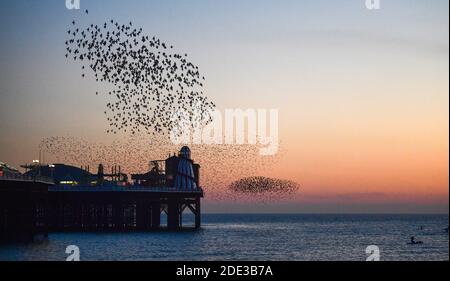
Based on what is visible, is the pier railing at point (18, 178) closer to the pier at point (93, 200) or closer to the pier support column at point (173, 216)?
the pier at point (93, 200)

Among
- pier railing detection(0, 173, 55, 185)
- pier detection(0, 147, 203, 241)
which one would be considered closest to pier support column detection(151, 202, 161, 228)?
pier detection(0, 147, 203, 241)

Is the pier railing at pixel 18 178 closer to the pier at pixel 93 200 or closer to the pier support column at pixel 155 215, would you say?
the pier at pixel 93 200

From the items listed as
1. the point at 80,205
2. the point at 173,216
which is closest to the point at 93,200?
the point at 80,205

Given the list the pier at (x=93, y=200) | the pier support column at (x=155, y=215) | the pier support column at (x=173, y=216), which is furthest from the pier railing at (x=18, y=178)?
the pier support column at (x=155, y=215)

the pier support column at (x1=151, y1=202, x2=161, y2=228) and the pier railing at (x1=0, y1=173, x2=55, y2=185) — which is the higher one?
the pier railing at (x1=0, y1=173, x2=55, y2=185)

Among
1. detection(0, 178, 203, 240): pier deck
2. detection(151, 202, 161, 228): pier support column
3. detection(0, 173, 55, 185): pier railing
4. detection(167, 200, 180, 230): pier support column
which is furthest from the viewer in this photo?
detection(151, 202, 161, 228): pier support column

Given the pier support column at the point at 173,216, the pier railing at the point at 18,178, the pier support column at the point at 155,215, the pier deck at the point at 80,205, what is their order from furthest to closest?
the pier support column at the point at 155,215
the pier support column at the point at 173,216
the pier deck at the point at 80,205
the pier railing at the point at 18,178

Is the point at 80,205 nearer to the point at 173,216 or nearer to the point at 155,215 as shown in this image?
the point at 173,216

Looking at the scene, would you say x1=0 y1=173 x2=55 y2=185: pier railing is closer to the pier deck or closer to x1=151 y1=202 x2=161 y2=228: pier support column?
the pier deck

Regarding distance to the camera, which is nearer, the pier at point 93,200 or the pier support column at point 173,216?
the pier at point 93,200

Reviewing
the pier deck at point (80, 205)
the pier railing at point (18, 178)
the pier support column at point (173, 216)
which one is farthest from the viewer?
the pier support column at point (173, 216)

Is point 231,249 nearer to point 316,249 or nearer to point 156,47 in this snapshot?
point 316,249

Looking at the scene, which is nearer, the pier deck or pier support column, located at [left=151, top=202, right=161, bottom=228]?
the pier deck

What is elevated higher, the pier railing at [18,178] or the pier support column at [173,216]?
the pier railing at [18,178]
